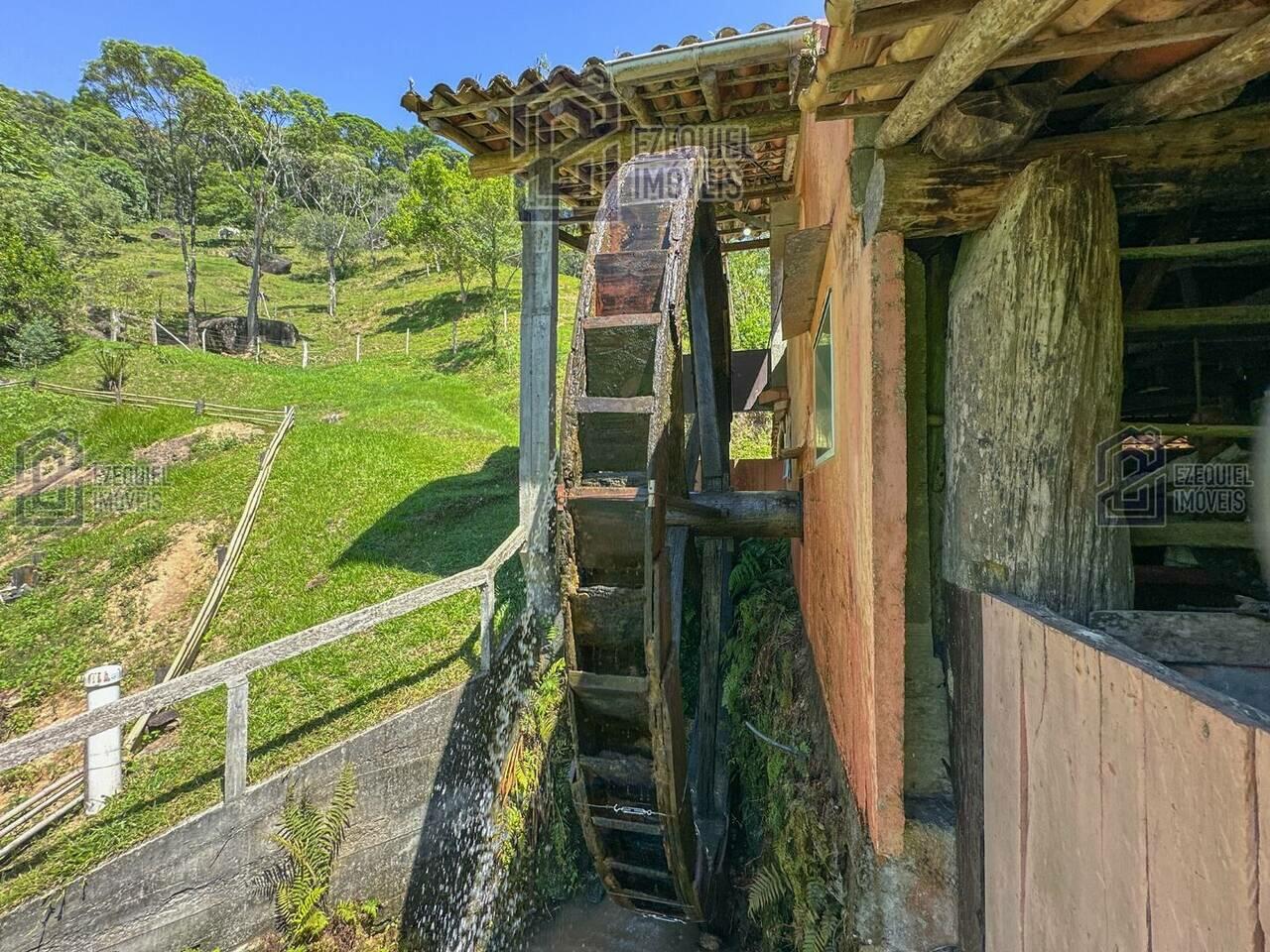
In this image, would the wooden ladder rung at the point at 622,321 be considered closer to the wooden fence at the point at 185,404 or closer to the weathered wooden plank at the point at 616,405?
the weathered wooden plank at the point at 616,405

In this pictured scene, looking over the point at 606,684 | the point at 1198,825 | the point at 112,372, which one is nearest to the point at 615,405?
the point at 606,684

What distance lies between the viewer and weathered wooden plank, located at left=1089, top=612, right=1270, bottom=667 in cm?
131

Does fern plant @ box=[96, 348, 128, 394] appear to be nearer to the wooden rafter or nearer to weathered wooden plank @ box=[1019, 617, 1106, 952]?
the wooden rafter

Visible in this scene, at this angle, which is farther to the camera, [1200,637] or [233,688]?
[233,688]

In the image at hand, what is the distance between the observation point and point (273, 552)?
7797 mm

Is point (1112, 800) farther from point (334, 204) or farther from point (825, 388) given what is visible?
point (334, 204)

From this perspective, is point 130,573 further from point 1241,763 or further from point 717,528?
point 1241,763

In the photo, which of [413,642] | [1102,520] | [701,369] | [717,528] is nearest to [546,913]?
[413,642]

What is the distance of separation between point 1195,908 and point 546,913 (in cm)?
491

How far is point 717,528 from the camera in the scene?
377 cm

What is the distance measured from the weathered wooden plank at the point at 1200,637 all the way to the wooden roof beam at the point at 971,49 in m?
1.30

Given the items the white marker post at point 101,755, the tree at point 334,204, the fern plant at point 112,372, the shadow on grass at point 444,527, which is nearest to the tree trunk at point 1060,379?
the white marker post at point 101,755

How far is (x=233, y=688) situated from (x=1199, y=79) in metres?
5.14

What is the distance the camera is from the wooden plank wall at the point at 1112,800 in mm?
707
